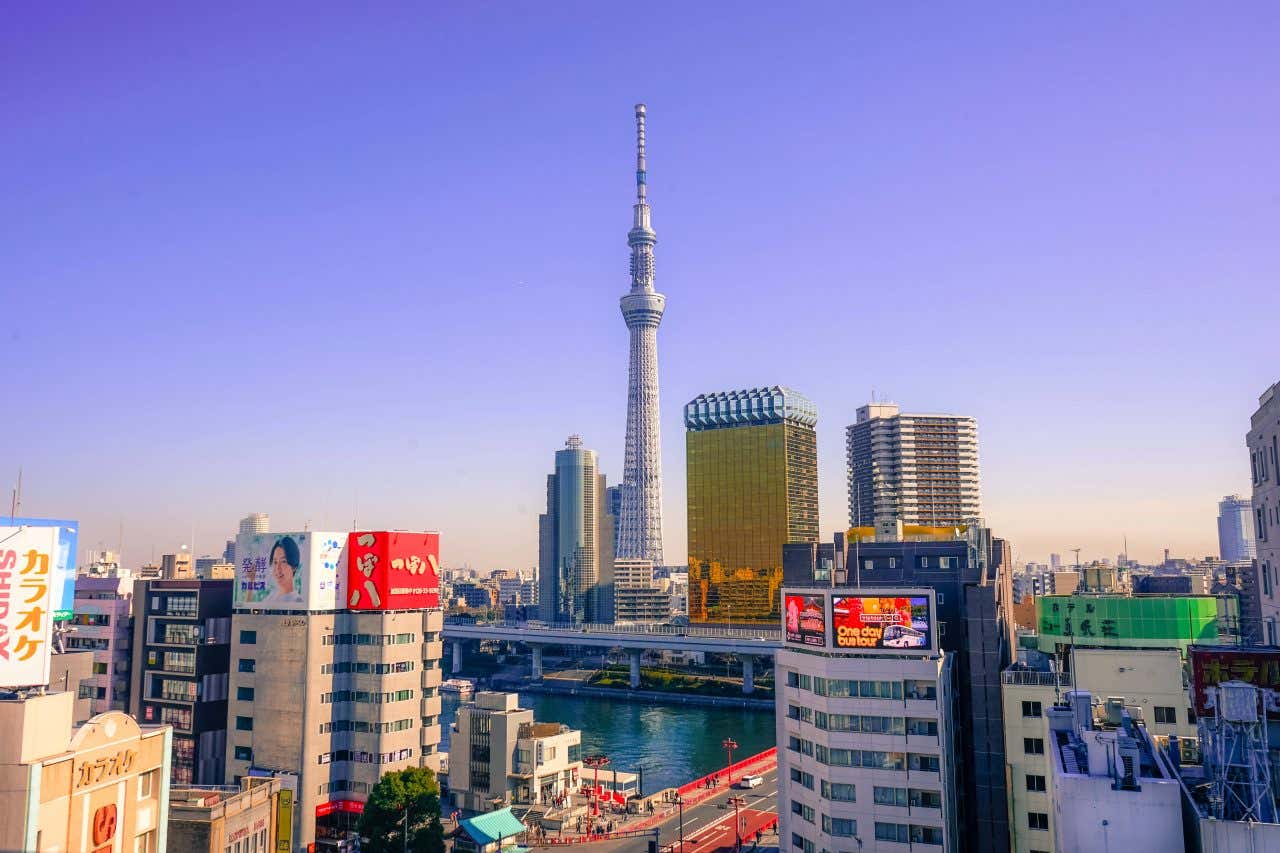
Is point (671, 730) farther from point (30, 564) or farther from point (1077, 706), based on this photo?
point (30, 564)

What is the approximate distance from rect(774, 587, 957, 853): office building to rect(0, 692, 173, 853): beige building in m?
28.3

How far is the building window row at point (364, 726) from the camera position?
6328 cm

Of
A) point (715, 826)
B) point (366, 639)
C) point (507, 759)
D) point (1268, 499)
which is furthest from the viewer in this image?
point (507, 759)

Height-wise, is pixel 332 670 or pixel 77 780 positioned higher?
pixel 77 780

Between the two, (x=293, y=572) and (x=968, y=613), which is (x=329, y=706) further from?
(x=968, y=613)

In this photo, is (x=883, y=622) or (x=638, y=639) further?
(x=638, y=639)

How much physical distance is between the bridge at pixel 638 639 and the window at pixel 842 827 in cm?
10148

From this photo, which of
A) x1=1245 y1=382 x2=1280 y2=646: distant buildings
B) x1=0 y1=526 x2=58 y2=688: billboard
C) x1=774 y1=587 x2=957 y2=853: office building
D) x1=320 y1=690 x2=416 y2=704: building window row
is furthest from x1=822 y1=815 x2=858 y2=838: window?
x1=0 y1=526 x2=58 y2=688: billboard

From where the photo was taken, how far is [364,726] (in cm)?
6381

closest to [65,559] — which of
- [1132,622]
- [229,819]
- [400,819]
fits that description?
[229,819]

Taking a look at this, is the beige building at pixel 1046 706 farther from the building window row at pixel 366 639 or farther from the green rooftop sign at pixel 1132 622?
the building window row at pixel 366 639

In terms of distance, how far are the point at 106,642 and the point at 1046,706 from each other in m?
69.8

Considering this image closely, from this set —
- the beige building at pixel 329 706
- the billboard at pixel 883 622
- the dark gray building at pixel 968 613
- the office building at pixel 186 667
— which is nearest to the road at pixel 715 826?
the beige building at pixel 329 706

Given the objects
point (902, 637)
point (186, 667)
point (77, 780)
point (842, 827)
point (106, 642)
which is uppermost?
point (902, 637)
